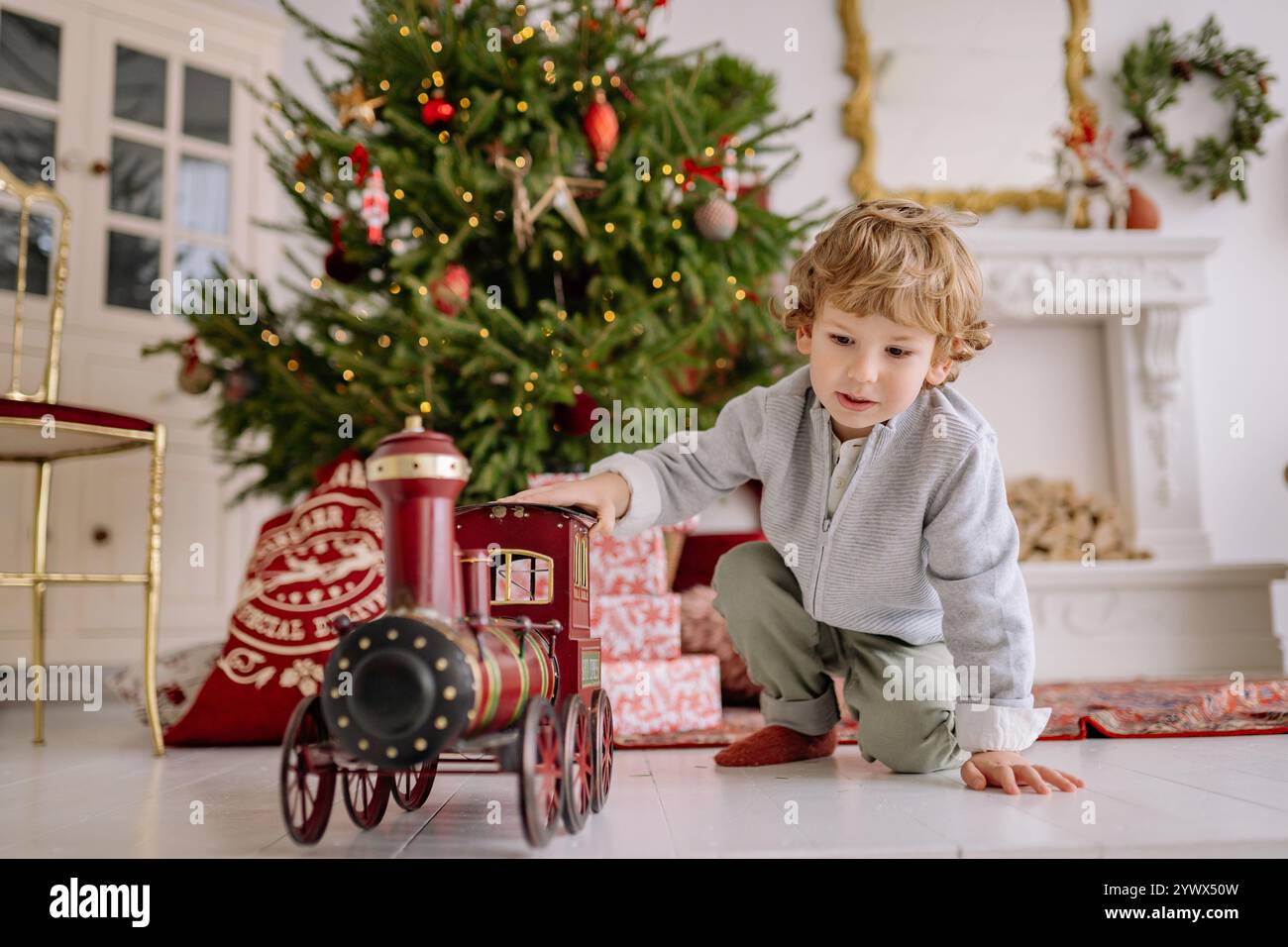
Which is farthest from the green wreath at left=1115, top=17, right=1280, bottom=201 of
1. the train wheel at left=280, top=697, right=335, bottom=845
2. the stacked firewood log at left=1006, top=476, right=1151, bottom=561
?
the train wheel at left=280, top=697, right=335, bottom=845

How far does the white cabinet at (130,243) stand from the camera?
2.87 metres

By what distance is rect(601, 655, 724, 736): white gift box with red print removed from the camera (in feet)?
5.73

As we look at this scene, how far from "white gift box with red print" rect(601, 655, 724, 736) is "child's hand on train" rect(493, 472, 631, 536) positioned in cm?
60

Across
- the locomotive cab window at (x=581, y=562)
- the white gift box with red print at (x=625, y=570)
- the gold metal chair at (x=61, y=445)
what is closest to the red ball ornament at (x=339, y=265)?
the gold metal chair at (x=61, y=445)

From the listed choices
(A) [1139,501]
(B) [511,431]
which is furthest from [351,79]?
(A) [1139,501]

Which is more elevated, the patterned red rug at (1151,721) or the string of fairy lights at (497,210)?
the string of fairy lights at (497,210)

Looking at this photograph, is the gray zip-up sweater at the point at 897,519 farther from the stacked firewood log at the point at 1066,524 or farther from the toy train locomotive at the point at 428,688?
the stacked firewood log at the point at 1066,524

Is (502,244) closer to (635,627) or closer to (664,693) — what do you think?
(635,627)

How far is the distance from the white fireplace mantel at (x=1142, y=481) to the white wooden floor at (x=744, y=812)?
172 centimetres

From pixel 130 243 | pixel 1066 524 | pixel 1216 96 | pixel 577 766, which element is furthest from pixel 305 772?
pixel 1216 96

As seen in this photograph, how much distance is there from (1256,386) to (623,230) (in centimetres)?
260

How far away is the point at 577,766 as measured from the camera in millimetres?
976

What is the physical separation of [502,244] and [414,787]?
4.86 feet

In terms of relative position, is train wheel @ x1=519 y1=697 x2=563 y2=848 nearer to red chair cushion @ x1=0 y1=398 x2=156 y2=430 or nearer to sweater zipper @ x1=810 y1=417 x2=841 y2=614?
sweater zipper @ x1=810 y1=417 x2=841 y2=614
